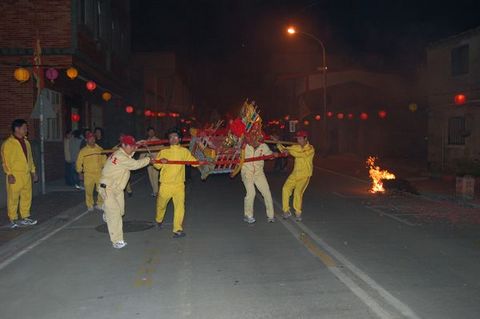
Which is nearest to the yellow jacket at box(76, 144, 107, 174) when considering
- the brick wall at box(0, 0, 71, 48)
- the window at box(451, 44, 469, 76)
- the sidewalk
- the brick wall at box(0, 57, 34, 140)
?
the sidewalk

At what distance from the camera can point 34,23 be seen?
17.0 m

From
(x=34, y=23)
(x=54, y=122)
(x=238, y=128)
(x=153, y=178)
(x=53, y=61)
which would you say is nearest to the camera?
(x=238, y=128)

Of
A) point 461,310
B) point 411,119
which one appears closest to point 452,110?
point 411,119

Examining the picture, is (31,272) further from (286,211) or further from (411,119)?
(411,119)

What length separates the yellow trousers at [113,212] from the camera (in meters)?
7.67

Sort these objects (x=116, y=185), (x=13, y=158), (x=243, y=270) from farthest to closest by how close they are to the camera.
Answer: (x=13, y=158) → (x=116, y=185) → (x=243, y=270)

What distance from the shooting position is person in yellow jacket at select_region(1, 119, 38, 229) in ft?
30.6

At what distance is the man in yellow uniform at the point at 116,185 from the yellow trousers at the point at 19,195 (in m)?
2.55

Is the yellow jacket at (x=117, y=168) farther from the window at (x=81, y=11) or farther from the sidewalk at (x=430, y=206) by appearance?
the window at (x=81, y=11)

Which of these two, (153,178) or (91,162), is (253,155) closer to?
(91,162)

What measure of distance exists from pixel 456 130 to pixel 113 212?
18.1 m

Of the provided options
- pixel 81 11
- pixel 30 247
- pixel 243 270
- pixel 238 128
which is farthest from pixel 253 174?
pixel 81 11

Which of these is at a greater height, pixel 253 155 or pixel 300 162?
pixel 253 155

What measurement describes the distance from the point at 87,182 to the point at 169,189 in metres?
3.46
